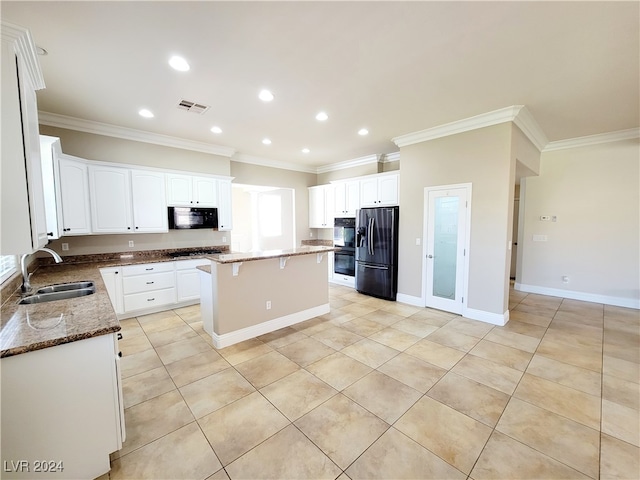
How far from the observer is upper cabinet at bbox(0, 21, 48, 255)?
155 cm

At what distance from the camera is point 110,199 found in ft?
13.3

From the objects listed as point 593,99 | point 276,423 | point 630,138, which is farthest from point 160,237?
point 630,138

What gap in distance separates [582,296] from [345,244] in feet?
14.9

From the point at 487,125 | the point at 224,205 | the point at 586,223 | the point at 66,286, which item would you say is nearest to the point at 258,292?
the point at 66,286

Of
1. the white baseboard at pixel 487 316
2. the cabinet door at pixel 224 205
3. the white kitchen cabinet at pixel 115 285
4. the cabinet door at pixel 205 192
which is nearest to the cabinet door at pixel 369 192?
the white baseboard at pixel 487 316

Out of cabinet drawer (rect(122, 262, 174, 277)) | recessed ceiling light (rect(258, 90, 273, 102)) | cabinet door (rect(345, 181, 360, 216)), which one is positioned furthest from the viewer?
cabinet door (rect(345, 181, 360, 216))

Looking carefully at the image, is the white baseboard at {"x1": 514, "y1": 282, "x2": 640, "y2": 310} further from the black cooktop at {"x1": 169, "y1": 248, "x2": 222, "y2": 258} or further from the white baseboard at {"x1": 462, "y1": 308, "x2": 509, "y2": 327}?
the black cooktop at {"x1": 169, "y1": 248, "x2": 222, "y2": 258}

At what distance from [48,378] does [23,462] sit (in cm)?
43

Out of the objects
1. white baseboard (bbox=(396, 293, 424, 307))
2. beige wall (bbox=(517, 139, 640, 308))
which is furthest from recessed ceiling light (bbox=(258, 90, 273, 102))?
beige wall (bbox=(517, 139, 640, 308))

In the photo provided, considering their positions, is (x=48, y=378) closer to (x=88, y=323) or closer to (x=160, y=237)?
(x=88, y=323)

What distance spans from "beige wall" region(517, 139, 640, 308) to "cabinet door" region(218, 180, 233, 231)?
19.8 feet

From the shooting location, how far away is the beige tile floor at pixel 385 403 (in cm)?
168

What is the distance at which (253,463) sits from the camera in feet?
5.49

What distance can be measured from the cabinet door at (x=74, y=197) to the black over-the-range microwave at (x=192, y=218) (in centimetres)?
112
